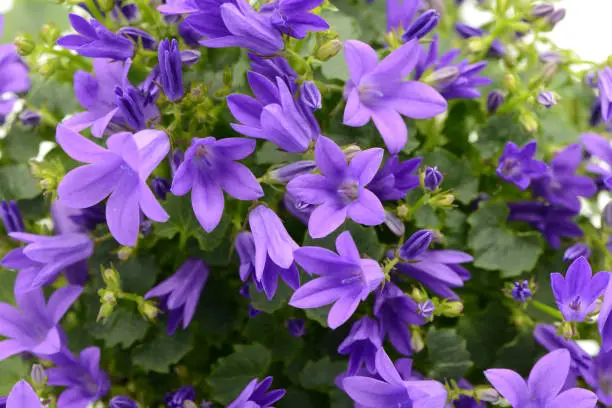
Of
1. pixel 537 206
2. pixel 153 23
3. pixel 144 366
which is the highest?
pixel 153 23

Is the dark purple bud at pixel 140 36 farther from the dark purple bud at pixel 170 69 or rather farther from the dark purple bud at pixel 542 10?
the dark purple bud at pixel 542 10

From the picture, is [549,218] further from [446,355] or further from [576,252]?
[446,355]

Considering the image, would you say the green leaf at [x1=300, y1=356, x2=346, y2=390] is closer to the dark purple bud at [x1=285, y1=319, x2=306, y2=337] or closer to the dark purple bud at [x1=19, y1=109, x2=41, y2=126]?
the dark purple bud at [x1=285, y1=319, x2=306, y2=337]

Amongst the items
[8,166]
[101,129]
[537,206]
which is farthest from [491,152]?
[8,166]

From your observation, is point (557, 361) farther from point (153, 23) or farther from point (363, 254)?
point (153, 23)

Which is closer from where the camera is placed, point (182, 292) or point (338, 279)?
point (338, 279)

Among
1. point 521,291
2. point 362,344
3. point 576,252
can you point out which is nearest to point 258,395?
point 362,344

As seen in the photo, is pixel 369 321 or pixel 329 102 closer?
pixel 369 321
